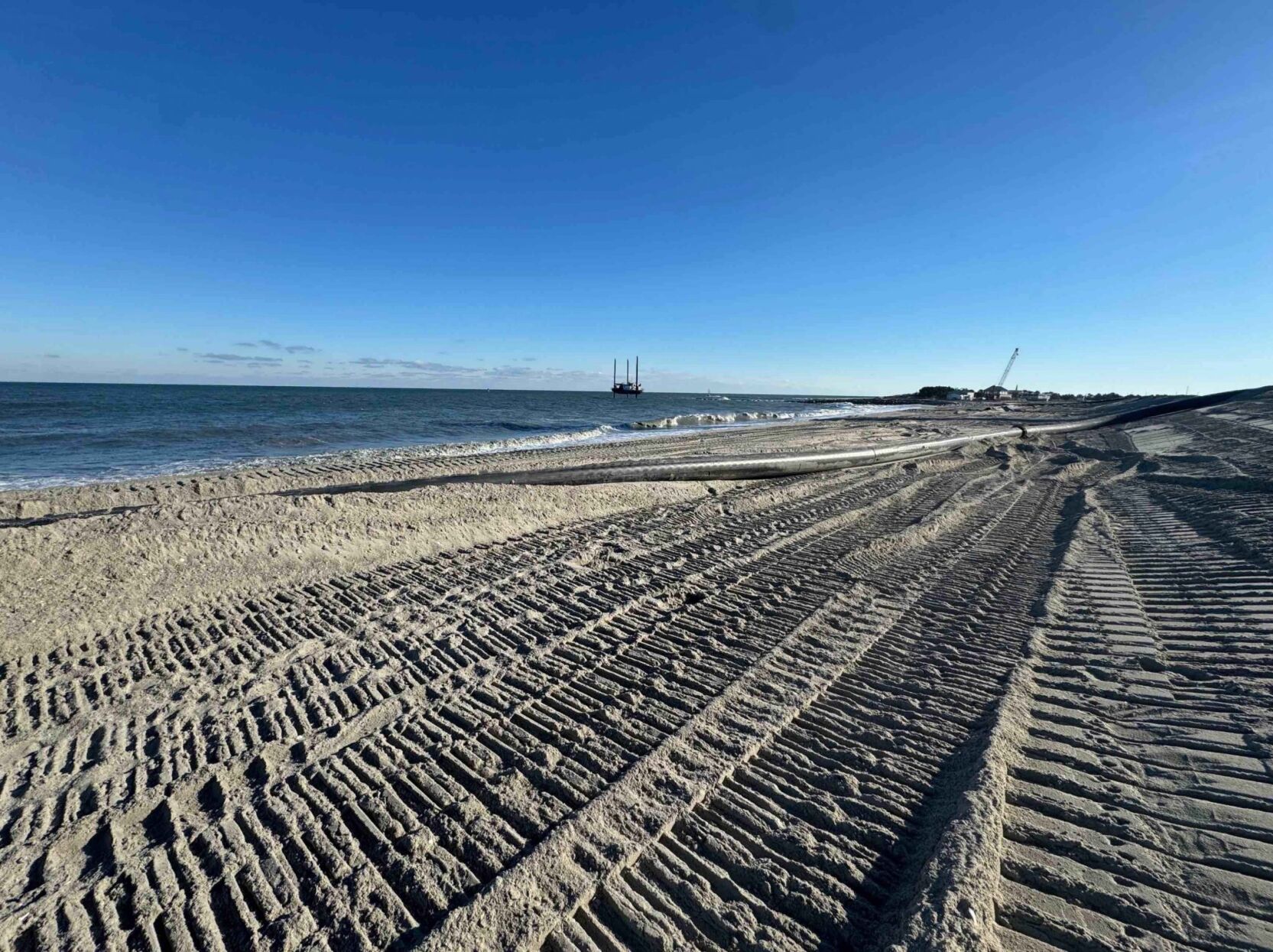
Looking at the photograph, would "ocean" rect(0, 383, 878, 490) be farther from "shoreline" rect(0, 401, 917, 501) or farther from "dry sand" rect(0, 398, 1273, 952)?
"dry sand" rect(0, 398, 1273, 952)

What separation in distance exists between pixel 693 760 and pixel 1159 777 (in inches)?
92.7

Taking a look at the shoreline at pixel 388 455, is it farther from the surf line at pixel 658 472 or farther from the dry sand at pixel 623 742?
the dry sand at pixel 623 742

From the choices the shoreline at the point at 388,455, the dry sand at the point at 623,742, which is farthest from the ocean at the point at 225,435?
the dry sand at the point at 623,742

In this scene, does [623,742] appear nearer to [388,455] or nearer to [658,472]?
[658,472]

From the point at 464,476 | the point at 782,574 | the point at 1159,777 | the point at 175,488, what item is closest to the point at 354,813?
the point at 1159,777

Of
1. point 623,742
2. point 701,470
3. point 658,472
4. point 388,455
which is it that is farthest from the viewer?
point 388,455

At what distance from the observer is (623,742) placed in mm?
3088

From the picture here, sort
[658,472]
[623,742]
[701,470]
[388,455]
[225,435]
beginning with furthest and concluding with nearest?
[225,435] < [388,455] < [701,470] < [658,472] < [623,742]

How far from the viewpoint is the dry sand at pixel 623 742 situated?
6.84 ft

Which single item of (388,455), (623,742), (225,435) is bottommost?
(225,435)

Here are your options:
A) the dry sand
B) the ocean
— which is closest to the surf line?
the dry sand

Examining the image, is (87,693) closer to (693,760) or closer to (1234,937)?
(693,760)

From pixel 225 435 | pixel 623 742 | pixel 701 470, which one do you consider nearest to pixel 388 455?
pixel 225 435

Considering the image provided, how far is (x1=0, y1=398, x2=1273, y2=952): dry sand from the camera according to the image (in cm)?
209
